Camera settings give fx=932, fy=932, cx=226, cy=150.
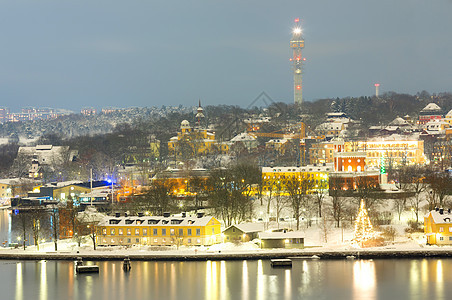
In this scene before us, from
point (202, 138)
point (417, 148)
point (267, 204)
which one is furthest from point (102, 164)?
point (267, 204)

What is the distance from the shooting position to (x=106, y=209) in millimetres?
30547

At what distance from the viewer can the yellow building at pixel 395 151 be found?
41.8m

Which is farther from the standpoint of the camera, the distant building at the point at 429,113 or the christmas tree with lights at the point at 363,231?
the distant building at the point at 429,113

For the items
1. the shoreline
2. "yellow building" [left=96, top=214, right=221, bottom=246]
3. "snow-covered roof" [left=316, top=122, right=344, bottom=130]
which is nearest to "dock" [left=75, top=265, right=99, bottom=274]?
the shoreline

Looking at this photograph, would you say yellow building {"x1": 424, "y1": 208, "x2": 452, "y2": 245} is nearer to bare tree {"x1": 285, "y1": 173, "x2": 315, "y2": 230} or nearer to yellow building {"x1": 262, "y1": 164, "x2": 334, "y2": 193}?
bare tree {"x1": 285, "y1": 173, "x2": 315, "y2": 230}

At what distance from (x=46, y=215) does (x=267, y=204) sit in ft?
23.2

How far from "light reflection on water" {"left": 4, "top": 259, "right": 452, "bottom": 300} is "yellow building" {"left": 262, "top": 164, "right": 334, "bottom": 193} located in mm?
Result: 10128

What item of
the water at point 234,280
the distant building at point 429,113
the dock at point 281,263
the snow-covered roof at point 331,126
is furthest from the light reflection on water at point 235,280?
the distant building at point 429,113

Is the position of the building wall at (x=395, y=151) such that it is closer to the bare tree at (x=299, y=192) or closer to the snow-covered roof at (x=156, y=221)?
the bare tree at (x=299, y=192)

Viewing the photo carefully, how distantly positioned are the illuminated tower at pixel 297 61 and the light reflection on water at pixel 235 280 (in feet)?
187

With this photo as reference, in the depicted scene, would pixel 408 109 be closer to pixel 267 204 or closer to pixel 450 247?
pixel 267 204

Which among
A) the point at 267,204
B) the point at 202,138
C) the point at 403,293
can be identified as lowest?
the point at 403,293

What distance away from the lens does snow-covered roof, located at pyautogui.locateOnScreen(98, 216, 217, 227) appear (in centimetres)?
2342

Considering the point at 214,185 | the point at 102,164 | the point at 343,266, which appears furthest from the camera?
the point at 102,164
